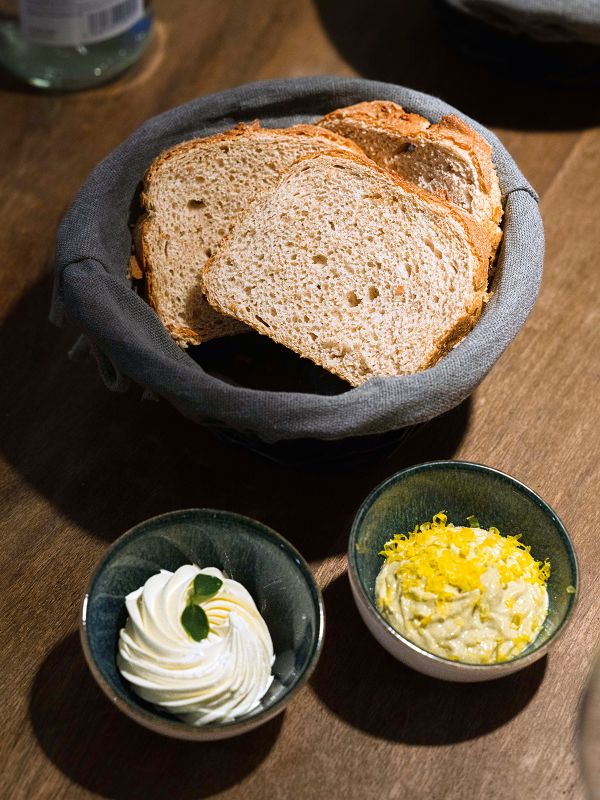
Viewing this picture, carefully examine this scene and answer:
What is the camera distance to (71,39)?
1.67m

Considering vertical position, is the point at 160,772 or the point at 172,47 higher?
the point at 172,47

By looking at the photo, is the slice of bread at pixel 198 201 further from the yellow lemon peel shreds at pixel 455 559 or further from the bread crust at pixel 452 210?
the yellow lemon peel shreds at pixel 455 559

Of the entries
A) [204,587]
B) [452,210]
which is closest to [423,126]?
[452,210]

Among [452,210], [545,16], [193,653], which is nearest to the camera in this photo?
[193,653]

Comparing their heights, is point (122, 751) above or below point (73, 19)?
below

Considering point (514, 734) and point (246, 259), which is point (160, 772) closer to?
point (514, 734)

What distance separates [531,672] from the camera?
115 cm

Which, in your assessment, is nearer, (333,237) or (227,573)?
(227,573)

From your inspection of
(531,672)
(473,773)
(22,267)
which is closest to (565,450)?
(531,672)

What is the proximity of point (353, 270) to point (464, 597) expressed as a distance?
1.53 feet

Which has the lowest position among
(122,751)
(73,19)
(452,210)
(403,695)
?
(122,751)

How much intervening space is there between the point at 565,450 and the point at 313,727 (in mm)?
525

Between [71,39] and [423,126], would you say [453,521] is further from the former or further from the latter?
[71,39]

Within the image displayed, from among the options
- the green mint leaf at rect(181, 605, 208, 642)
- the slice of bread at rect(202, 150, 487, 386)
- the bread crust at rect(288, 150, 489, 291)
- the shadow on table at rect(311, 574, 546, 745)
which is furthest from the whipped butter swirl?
the bread crust at rect(288, 150, 489, 291)
